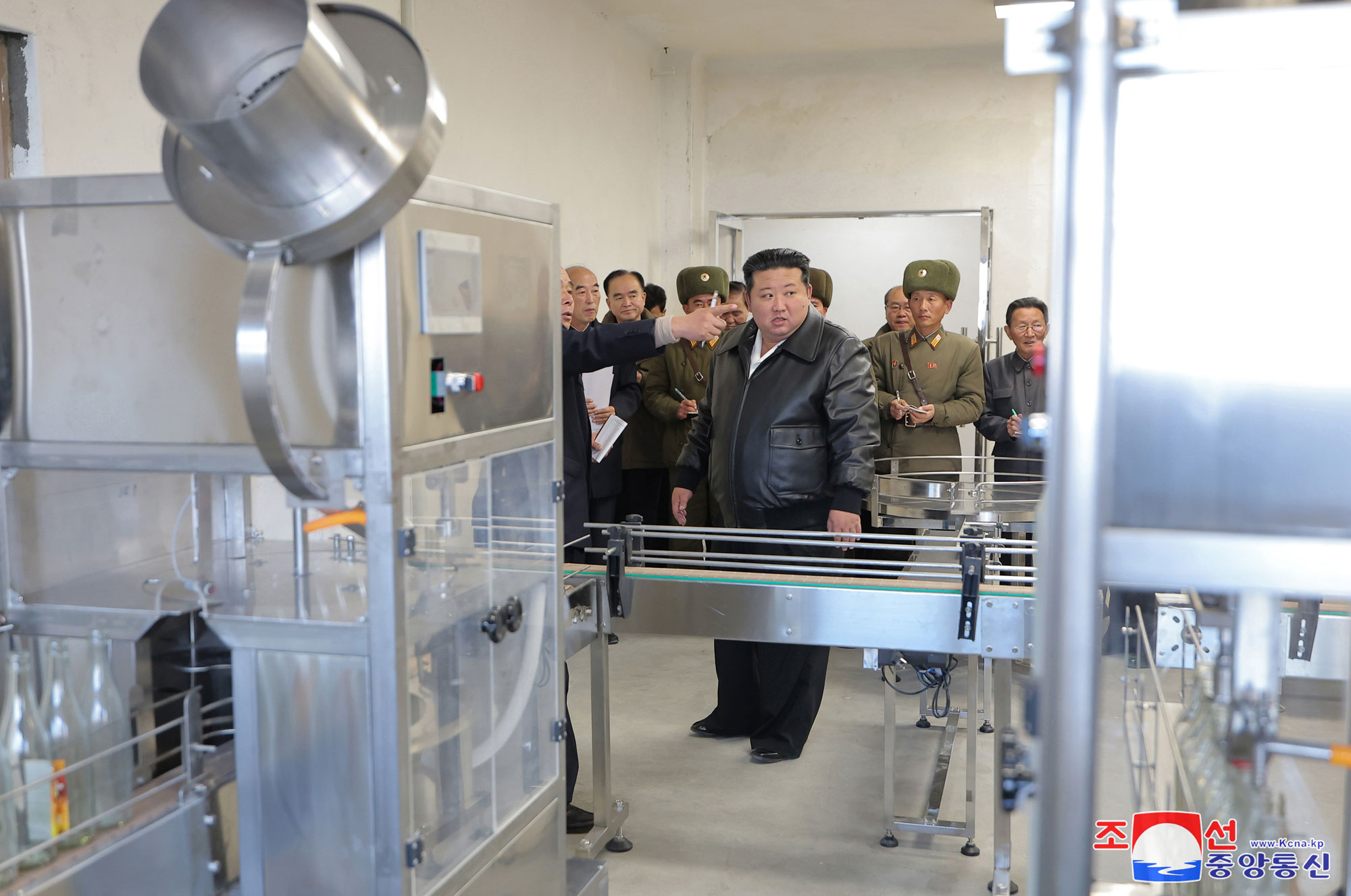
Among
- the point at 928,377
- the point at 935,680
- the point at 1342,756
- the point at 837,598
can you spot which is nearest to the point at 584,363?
the point at 837,598

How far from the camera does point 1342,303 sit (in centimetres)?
69

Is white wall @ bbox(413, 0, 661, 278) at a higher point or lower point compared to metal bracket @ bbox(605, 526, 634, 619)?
higher

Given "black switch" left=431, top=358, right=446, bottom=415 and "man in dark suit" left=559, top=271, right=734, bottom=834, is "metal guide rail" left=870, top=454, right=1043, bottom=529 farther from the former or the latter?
"black switch" left=431, top=358, right=446, bottom=415

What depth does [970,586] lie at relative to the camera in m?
2.14

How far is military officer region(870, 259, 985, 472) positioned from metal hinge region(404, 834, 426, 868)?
313 centimetres

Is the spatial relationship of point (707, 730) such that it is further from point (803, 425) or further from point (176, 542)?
point (176, 542)

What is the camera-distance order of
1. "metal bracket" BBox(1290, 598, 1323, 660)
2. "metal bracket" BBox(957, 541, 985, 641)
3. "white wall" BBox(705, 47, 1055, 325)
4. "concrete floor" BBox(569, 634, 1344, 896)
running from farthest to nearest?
"white wall" BBox(705, 47, 1055, 325), "concrete floor" BBox(569, 634, 1344, 896), "metal bracket" BBox(957, 541, 985, 641), "metal bracket" BBox(1290, 598, 1323, 660)

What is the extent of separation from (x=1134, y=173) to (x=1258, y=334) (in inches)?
5.1

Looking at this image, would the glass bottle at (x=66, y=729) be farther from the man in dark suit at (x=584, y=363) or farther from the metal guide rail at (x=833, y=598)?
the metal guide rail at (x=833, y=598)

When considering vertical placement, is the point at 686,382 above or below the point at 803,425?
above

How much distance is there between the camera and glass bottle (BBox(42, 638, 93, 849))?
1426mm

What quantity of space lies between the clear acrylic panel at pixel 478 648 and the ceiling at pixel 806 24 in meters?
4.65

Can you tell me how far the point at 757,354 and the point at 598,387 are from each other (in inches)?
50.2

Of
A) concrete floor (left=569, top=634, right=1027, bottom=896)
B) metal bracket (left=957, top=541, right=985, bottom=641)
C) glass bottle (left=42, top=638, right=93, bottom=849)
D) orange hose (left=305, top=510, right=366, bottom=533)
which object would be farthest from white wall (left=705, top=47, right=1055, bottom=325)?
glass bottle (left=42, top=638, right=93, bottom=849)
